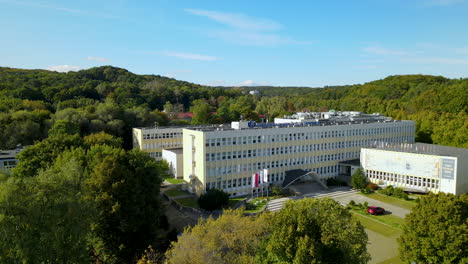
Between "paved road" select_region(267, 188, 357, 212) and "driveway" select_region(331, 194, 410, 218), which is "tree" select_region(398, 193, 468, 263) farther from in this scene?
"paved road" select_region(267, 188, 357, 212)

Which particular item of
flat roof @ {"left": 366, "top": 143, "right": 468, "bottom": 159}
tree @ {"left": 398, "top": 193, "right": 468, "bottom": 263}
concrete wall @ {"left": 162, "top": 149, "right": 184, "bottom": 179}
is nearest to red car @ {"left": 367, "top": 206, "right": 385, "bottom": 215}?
flat roof @ {"left": 366, "top": 143, "right": 468, "bottom": 159}

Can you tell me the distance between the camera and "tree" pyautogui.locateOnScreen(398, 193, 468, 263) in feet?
75.4

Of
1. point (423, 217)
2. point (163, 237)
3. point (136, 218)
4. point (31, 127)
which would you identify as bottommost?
point (163, 237)

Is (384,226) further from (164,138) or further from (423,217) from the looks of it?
(164,138)

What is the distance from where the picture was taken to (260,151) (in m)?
49.3

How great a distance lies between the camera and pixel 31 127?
64.6 m

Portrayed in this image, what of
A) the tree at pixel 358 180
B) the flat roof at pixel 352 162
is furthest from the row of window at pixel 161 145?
the tree at pixel 358 180

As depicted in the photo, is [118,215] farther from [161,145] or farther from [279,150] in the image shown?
[161,145]

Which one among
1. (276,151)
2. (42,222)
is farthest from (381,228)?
(42,222)

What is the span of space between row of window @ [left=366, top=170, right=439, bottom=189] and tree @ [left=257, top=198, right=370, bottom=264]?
34540 millimetres

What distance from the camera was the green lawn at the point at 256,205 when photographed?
42.0m

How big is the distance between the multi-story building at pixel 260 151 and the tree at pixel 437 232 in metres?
25.3

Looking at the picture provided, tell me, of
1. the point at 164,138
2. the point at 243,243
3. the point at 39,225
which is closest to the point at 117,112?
the point at 164,138

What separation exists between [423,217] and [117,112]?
6729 cm
